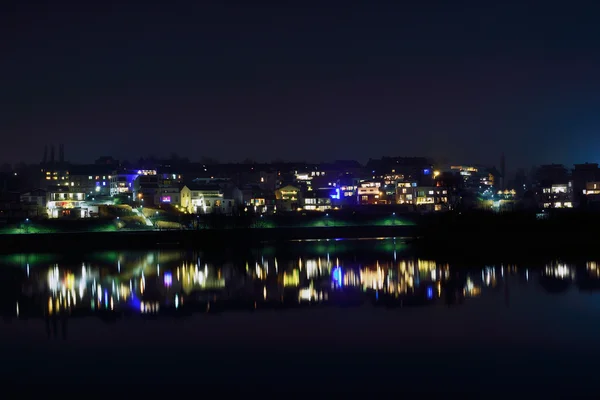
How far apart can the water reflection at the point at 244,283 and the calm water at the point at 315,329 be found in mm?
53

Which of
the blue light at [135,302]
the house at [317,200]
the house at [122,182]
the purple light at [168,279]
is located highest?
the house at [122,182]

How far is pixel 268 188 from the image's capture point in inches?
2188

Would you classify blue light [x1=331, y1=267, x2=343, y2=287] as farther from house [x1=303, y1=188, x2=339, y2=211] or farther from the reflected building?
house [x1=303, y1=188, x2=339, y2=211]

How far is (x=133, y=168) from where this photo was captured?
5834cm

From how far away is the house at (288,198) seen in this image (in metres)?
48.2

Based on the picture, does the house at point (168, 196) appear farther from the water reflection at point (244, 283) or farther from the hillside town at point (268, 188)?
the water reflection at point (244, 283)

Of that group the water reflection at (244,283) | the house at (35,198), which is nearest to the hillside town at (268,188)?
the house at (35,198)

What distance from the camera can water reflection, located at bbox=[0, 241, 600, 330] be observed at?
1326 cm

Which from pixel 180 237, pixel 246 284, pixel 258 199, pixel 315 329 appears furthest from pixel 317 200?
pixel 315 329

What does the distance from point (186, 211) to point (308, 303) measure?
99.6 ft

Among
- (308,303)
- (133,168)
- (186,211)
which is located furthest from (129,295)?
(133,168)

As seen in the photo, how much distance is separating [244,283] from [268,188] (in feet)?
128

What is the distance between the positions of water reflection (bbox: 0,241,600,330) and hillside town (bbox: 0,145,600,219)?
16429mm

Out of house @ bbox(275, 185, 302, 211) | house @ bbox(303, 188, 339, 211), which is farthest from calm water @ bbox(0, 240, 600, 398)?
house @ bbox(303, 188, 339, 211)
